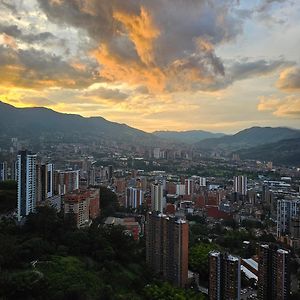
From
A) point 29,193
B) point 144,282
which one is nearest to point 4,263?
point 144,282

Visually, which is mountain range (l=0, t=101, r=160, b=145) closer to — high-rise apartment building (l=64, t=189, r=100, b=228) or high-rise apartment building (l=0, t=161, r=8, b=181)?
high-rise apartment building (l=0, t=161, r=8, b=181)

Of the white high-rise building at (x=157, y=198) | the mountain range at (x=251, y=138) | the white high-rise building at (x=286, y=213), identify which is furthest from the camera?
the mountain range at (x=251, y=138)

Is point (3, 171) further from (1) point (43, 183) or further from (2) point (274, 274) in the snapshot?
(2) point (274, 274)

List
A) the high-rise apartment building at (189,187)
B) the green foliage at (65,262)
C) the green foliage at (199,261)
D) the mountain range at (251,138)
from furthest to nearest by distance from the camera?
the mountain range at (251,138) → the high-rise apartment building at (189,187) → the green foliage at (199,261) → the green foliage at (65,262)

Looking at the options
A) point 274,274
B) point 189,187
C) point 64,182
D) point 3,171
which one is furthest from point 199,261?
point 189,187

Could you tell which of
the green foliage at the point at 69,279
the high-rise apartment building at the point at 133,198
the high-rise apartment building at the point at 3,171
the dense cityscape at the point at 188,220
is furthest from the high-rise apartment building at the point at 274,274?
the high-rise apartment building at the point at 3,171

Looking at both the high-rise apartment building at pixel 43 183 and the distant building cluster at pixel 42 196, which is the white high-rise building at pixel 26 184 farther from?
the high-rise apartment building at pixel 43 183

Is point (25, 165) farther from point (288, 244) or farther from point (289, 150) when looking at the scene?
point (289, 150)
